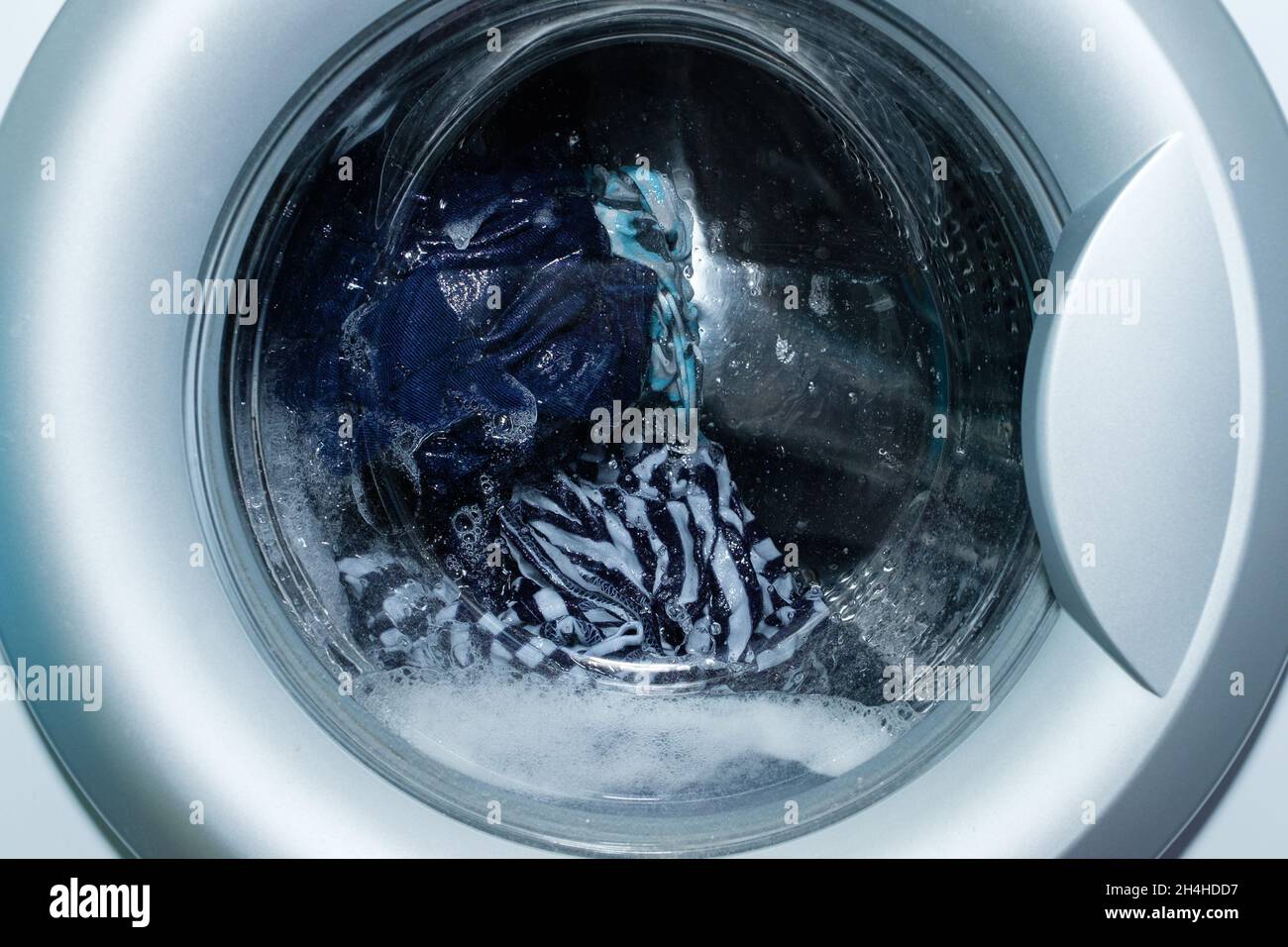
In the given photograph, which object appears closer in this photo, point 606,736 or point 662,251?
point 606,736

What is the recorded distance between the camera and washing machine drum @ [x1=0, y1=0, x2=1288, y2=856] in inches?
22.3

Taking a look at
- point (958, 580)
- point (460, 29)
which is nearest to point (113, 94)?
point (460, 29)

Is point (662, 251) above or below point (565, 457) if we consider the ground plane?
above

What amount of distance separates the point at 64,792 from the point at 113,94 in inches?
16.5

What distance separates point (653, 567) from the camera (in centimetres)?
88

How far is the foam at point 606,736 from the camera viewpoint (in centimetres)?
70

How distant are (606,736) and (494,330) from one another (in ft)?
1.07

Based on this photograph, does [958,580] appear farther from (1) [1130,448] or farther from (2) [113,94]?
(2) [113,94]

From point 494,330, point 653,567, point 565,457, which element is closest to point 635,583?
point 653,567

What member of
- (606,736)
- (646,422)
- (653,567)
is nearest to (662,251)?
(646,422)

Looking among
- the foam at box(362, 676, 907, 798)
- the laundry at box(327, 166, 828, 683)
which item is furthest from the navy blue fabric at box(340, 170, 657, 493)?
the foam at box(362, 676, 907, 798)

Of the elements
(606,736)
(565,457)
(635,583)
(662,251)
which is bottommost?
(606,736)

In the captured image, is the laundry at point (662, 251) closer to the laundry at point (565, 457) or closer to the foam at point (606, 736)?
the laundry at point (565, 457)

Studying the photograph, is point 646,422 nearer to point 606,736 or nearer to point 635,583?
point 635,583
